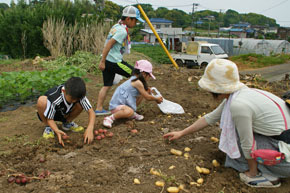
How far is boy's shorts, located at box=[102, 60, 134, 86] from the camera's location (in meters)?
4.36

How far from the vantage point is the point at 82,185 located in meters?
2.26

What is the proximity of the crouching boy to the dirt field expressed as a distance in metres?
0.17

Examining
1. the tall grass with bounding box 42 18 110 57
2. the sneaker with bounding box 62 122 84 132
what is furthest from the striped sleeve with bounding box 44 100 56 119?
the tall grass with bounding box 42 18 110 57

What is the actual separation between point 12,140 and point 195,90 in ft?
13.6

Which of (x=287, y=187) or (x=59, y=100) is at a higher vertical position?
(x=59, y=100)

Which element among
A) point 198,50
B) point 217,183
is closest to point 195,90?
point 217,183

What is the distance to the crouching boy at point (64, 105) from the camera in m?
3.01

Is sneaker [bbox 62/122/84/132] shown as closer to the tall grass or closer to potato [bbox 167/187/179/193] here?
potato [bbox 167/187/179/193]

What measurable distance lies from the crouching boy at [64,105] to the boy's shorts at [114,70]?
1183 millimetres

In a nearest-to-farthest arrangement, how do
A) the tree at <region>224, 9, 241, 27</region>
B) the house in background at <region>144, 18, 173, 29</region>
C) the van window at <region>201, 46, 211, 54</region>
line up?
the van window at <region>201, 46, 211, 54</region> < the house in background at <region>144, 18, 173, 29</region> < the tree at <region>224, 9, 241, 27</region>

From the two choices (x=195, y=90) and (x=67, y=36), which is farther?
(x=67, y=36)

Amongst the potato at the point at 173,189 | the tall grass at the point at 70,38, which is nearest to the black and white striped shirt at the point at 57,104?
the potato at the point at 173,189

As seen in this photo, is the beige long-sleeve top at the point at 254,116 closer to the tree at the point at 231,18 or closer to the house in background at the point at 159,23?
the house in background at the point at 159,23

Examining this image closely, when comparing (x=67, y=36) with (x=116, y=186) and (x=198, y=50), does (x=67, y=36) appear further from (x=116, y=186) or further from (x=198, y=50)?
(x=116, y=186)
